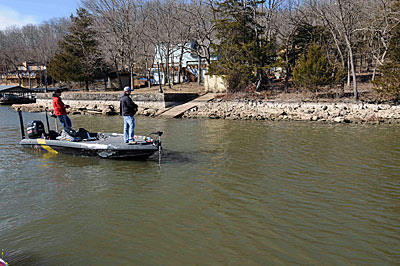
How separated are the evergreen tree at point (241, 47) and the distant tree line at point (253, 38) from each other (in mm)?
86

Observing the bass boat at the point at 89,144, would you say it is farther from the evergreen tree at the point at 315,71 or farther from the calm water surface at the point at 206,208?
the evergreen tree at the point at 315,71

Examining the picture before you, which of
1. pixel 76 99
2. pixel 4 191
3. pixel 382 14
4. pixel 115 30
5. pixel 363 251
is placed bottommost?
pixel 363 251

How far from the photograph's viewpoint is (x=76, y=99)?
112ft

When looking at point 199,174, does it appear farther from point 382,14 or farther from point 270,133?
point 382,14

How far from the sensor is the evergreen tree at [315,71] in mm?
24609

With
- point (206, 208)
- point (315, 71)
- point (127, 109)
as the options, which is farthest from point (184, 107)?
point (206, 208)

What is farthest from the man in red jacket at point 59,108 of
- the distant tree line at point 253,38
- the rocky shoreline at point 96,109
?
the distant tree line at point 253,38

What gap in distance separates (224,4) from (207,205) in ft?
84.2

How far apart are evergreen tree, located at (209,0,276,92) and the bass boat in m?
18.8

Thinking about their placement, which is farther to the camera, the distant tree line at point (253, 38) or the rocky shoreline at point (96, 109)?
the rocky shoreline at point (96, 109)

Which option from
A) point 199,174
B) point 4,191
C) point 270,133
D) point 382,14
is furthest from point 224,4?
point 4,191

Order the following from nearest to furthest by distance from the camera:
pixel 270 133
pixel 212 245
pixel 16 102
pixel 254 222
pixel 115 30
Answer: pixel 212 245, pixel 254 222, pixel 270 133, pixel 115 30, pixel 16 102

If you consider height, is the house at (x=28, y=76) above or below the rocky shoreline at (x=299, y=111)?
above

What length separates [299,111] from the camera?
913 inches
